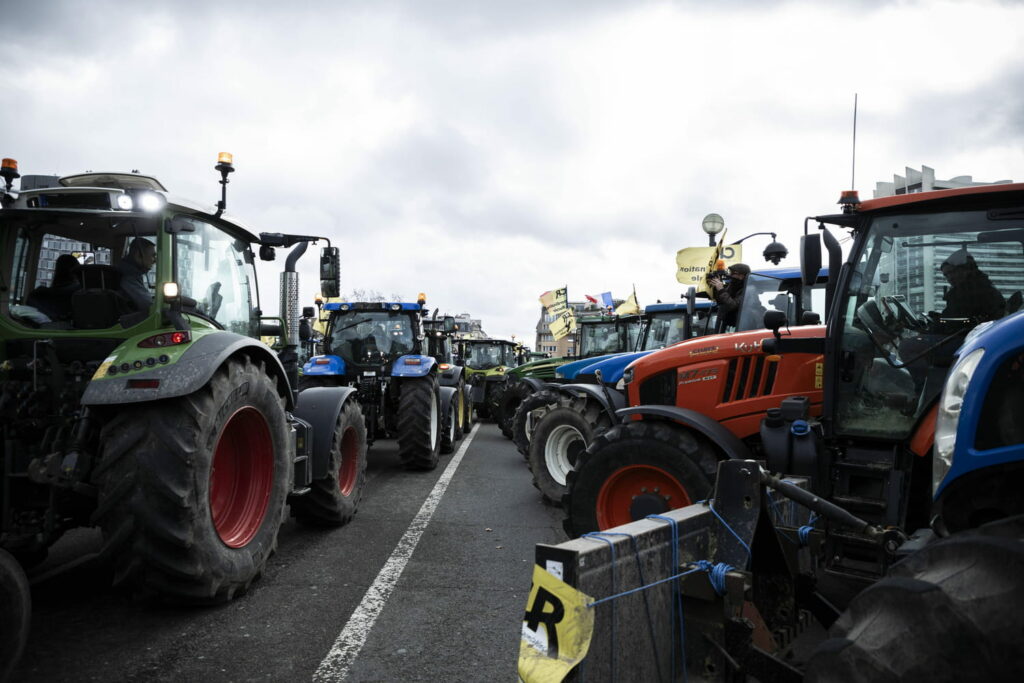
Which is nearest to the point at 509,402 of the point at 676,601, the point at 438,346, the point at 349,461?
the point at 438,346

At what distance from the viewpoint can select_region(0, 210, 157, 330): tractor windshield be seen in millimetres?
4160

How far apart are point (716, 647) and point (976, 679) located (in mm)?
916

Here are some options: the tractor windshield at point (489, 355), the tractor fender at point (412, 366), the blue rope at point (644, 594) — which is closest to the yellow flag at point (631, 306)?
the tractor fender at point (412, 366)

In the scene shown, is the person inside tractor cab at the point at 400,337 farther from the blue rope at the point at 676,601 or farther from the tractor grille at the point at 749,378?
the blue rope at the point at 676,601

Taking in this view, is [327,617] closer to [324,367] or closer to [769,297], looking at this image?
[769,297]

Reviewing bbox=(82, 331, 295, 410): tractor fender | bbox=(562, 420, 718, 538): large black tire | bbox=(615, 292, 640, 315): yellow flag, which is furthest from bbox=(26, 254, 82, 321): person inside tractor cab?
bbox=(615, 292, 640, 315): yellow flag

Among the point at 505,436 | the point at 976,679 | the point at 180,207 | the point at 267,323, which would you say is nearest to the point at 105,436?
the point at 180,207

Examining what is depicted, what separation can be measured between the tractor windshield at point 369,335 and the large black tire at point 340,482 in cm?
344

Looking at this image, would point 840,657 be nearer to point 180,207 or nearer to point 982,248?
point 982,248

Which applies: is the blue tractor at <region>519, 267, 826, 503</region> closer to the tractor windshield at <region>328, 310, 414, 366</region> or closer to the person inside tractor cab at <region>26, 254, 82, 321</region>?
the tractor windshield at <region>328, 310, 414, 366</region>

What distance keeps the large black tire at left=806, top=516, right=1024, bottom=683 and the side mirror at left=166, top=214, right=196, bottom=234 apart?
162 inches

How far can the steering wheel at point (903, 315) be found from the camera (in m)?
3.71

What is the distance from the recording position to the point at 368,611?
13.2ft

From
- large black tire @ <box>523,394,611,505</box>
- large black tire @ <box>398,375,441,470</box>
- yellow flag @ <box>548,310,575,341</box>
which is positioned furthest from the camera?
yellow flag @ <box>548,310,575,341</box>
